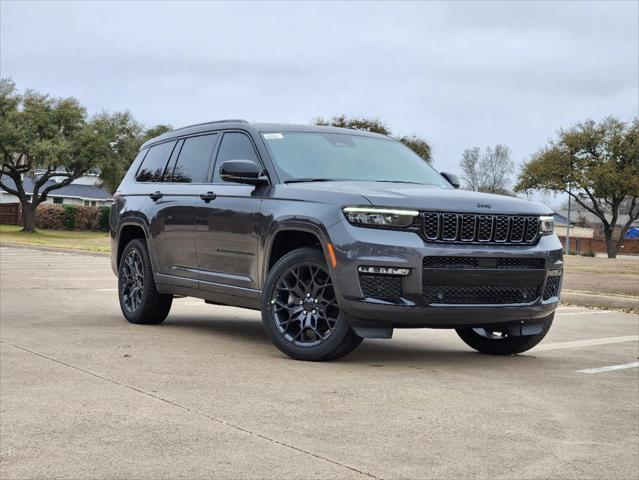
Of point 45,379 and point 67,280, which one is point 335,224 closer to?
point 45,379

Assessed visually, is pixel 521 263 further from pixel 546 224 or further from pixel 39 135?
pixel 39 135

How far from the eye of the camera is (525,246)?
7.08 m

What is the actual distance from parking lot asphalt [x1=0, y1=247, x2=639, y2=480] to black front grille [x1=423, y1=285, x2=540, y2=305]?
1.77 feet

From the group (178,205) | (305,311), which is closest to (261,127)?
(178,205)

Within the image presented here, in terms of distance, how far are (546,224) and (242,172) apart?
2.42 meters

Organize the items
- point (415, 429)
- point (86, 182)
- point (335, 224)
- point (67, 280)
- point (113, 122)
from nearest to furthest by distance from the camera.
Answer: point (415, 429), point (335, 224), point (67, 280), point (113, 122), point (86, 182)

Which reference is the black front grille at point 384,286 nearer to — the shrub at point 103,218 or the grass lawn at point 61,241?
the grass lawn at point 61,241

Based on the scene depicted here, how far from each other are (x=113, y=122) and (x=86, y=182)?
57.0m

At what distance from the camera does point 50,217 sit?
65062mm

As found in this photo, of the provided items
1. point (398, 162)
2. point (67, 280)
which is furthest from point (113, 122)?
point (398, 162)

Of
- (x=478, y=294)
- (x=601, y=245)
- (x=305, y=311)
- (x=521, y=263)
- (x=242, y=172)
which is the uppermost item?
(x=242, y=172)

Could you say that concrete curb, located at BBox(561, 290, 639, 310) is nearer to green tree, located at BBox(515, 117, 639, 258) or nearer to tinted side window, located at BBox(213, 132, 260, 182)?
tinted side window, located at BBox(213, 132, 260, 182)

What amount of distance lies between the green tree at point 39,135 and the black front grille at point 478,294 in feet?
166

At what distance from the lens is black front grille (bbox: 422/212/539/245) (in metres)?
6.70
